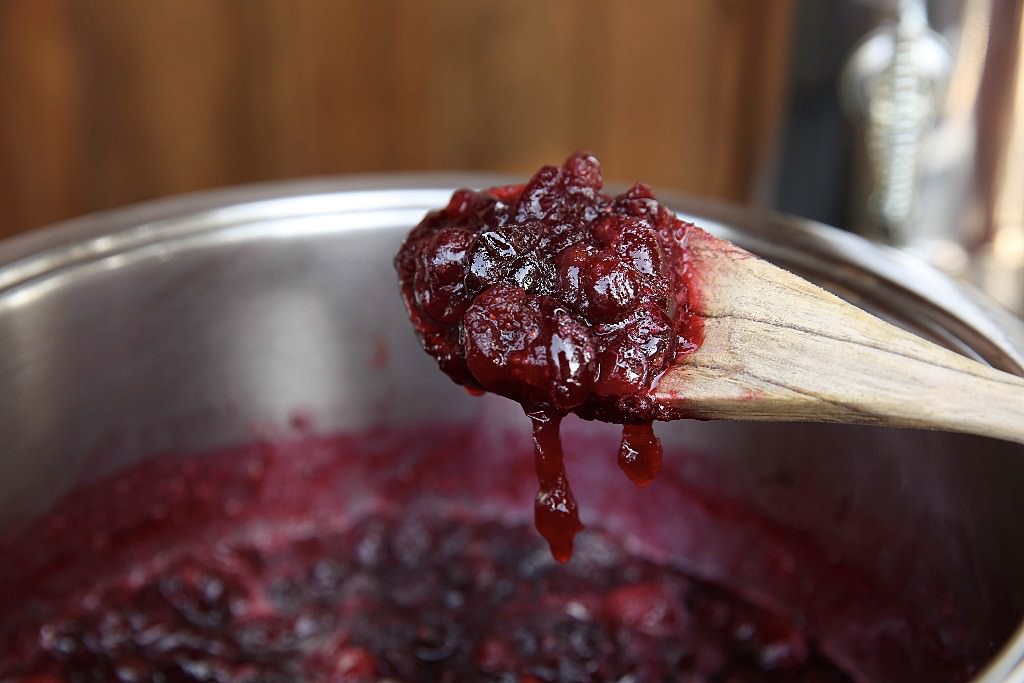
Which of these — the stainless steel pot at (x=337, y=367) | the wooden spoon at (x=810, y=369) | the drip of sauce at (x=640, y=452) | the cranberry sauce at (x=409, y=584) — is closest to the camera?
the wooden spoon at (x=810, y=369)

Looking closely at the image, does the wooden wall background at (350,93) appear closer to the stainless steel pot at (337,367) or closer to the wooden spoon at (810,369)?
the stainless steel pot at (337,367)

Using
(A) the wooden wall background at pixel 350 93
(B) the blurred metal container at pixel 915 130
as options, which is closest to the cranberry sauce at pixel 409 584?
(B) the blurred metal container at pixel 915 130

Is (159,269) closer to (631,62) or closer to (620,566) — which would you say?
(620,566)

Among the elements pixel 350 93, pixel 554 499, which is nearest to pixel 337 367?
pixel 554 499

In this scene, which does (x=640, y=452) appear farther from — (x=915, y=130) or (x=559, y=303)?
(x=915, y=130)

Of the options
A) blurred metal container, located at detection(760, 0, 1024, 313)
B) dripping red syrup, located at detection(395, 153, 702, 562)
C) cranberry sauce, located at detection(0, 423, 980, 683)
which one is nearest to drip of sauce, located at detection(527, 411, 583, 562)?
dripping red syrup, located at detection(395, 153, 702, 562)

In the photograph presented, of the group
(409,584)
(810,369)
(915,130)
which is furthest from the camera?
(915,130)
